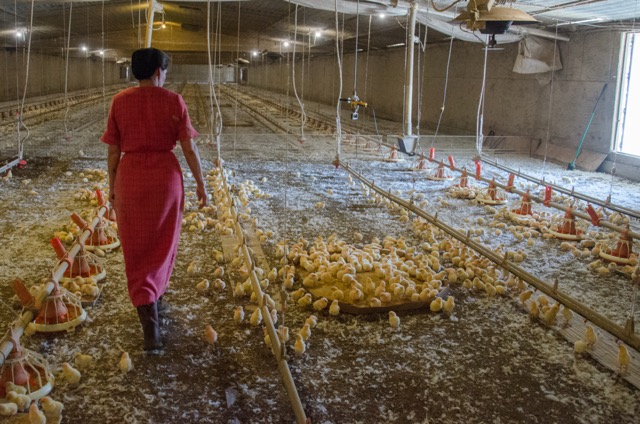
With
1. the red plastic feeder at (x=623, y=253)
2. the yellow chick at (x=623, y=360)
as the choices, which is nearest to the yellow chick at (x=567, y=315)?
the yellow chick at (x=623, y=360)

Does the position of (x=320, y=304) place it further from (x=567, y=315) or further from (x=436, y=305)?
(x=567, y=315)

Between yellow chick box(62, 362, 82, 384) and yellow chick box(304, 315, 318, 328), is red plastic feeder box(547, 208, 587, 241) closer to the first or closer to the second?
yellow chick box(304, 315, 318, 328)

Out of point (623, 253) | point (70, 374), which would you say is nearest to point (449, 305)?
point (623, 253)

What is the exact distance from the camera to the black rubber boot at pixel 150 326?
2.35 meters

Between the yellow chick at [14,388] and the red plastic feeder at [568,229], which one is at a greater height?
the red plastic feeder at [568,229]

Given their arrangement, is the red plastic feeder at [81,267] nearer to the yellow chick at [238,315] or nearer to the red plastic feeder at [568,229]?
the yellow chick at [238,315]

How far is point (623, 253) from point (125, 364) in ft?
11.1

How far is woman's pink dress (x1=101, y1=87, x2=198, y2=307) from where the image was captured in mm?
2303

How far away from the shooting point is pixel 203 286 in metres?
3.06

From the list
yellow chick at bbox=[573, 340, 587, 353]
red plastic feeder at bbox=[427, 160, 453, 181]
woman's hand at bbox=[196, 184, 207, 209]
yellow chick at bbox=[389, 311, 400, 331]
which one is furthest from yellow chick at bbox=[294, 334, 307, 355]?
red plastic feeder at bbox=[427, 160, 453, 181]

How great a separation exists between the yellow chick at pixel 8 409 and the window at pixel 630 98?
27.0 feet

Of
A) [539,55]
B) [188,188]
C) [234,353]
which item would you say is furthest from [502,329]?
[539,55]

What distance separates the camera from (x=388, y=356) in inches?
95.4

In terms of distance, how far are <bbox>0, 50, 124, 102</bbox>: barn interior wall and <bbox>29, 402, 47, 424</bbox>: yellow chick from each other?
354 inches
